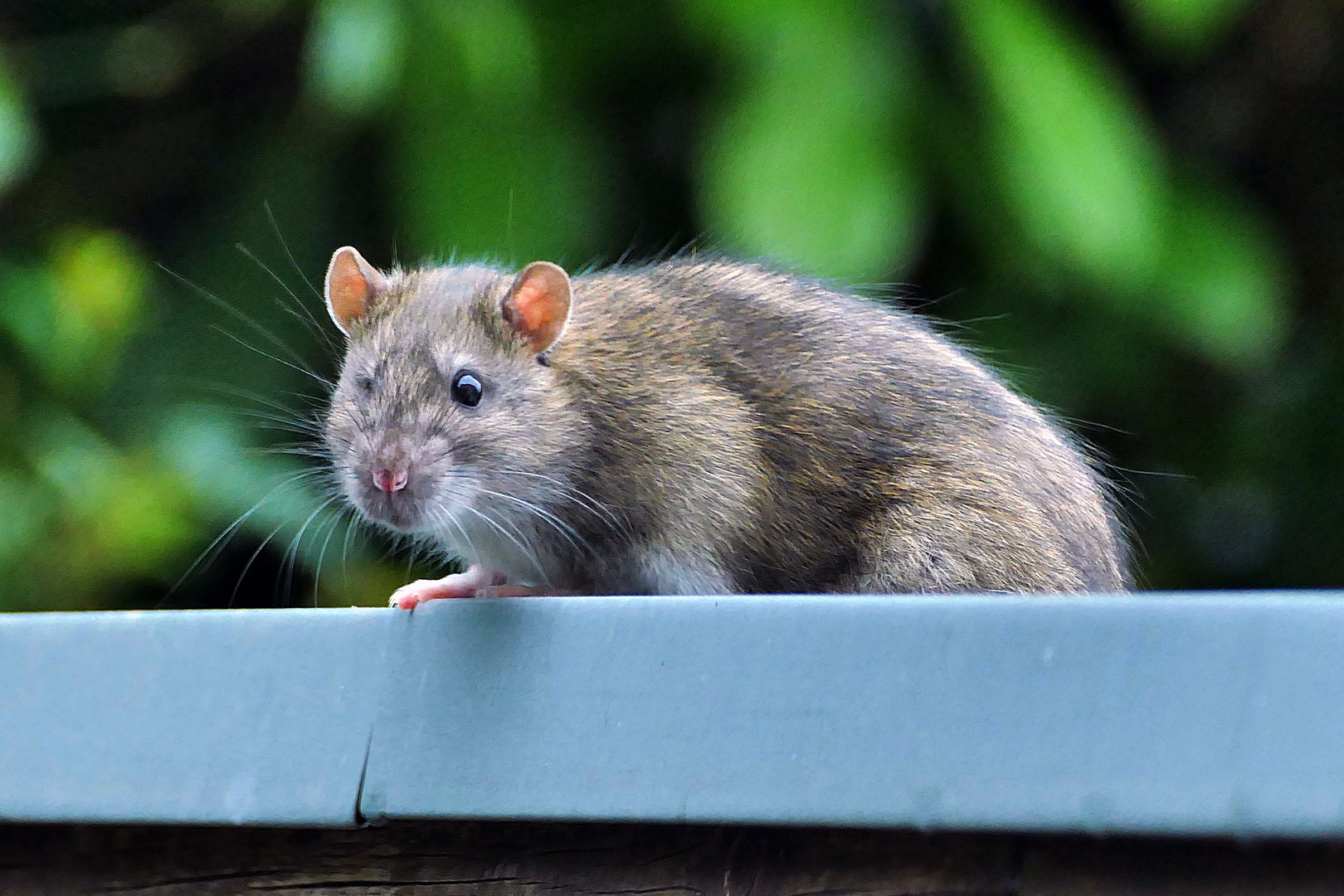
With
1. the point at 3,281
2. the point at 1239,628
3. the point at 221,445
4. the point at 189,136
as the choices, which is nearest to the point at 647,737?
the point at 1239,628

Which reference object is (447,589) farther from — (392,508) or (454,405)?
(454,405)

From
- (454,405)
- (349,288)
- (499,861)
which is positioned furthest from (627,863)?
(349,288)

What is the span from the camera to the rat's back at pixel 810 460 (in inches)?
110

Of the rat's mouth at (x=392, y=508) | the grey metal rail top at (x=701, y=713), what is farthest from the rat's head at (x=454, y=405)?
the grey metal rail top at (x=701, y=713)

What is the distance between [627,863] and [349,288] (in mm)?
1551

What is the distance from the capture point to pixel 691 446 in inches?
117

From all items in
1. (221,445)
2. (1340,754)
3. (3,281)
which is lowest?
(221,445)

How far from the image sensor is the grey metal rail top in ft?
4.93

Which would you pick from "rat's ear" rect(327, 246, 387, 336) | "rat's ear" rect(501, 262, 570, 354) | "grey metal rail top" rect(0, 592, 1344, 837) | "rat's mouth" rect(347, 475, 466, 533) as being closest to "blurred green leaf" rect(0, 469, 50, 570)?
"rat's ear" rect(327, 246, 387, 336)

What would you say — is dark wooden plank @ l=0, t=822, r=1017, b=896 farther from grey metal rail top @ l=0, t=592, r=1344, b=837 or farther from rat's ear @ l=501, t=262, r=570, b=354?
rat's ear @ l=501, t=262, r=570, b=354

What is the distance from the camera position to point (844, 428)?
2.92 meters

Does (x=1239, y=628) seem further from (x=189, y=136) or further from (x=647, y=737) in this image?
(x=189, y=136)

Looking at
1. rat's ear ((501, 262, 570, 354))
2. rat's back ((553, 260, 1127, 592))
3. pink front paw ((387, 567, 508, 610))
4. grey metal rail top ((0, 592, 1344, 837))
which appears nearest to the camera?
grey metal rail top ((0, 592, 1344, 837))

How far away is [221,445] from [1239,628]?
12.4ft
